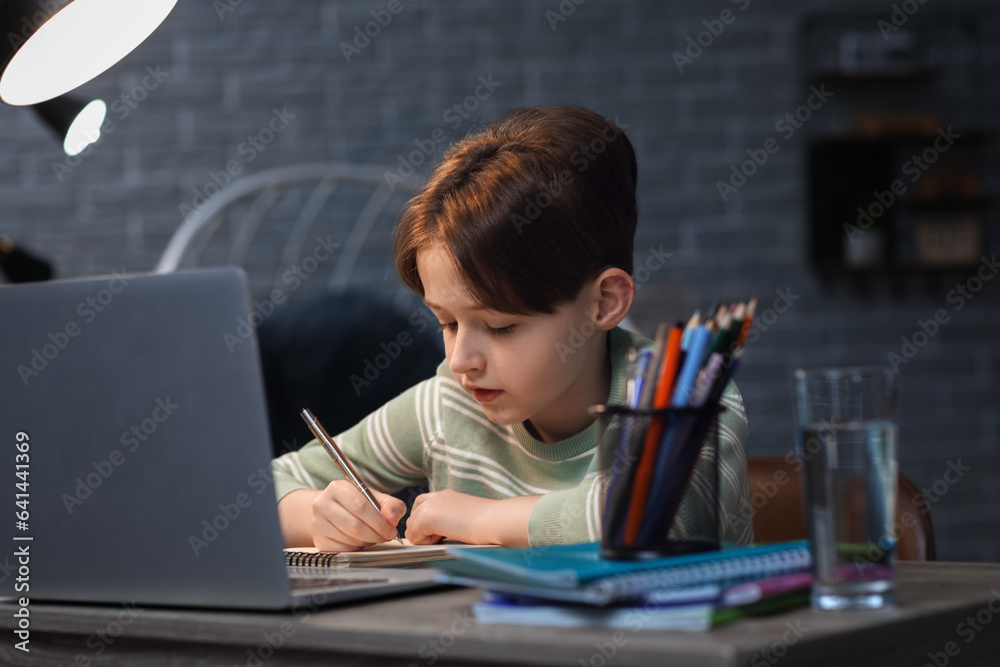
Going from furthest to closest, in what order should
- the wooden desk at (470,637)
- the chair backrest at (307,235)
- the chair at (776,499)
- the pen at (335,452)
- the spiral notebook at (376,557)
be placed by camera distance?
the chair backrest at (307,235) < the chair at (776,499) < the pen at (335,452) < the spiral notebook at (376,557) < the wooden desk at (470,637)

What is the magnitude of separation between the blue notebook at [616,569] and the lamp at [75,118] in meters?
0.70

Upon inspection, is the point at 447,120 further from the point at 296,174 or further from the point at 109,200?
the point at 109,200

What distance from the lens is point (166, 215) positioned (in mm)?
2877

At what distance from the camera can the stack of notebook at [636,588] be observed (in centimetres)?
54

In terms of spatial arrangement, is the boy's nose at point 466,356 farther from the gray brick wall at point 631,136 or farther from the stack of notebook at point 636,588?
the gray brick wall at point 631,136

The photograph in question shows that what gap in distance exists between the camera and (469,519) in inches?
36.3

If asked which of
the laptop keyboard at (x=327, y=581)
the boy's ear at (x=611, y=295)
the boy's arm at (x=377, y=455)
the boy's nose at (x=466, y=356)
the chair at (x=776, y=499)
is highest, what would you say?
the boy's ear at (x=611, y=295)

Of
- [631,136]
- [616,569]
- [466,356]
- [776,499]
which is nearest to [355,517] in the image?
[466,356]

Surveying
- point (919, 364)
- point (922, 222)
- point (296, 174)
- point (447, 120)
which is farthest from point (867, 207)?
point (296, 174)

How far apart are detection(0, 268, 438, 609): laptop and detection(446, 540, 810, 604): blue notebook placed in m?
0.09

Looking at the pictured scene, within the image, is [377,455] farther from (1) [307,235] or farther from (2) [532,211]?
(1) [307,235]

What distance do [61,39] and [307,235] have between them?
196 cm

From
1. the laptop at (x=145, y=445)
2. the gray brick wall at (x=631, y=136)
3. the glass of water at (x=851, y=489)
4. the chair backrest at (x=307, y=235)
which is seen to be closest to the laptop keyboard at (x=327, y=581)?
the laptop at (x=145, y=445)

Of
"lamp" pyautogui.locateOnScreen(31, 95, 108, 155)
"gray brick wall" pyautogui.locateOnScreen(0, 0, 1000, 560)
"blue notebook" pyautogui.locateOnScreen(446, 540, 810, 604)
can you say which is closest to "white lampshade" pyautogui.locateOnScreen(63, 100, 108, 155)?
"lamp" pyautogui.locateOnScreen(31, 95, 108, 155)
